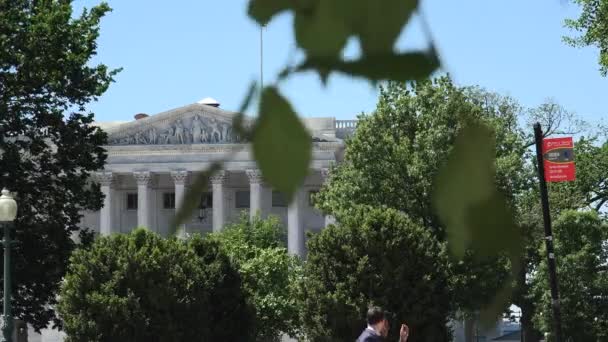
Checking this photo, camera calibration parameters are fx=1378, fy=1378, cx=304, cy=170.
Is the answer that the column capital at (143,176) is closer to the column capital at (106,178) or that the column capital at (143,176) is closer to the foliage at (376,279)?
the column capital at (106,178)

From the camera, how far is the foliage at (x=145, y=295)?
40.5 meters

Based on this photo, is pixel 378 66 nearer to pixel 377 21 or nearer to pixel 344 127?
pixel 377 21

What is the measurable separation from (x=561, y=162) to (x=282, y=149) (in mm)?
42428

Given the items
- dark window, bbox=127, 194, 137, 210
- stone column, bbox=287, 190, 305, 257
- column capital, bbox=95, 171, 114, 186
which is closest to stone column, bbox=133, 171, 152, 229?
column capital, bbox=95, 171, 114, 186

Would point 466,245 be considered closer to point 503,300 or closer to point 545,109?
point 503,300

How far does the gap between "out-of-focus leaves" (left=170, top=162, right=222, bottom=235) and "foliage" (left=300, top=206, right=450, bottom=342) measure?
39.1 metres

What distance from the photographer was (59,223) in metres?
35.7

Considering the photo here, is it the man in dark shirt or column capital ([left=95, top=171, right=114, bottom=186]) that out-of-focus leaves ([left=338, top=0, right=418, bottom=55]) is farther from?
column capital ([left=95, top=171, right=114, bottom=186])

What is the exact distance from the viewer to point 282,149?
108 cm

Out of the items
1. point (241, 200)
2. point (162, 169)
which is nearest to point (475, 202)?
point (162, 169)

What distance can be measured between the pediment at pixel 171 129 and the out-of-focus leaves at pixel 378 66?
284 feet

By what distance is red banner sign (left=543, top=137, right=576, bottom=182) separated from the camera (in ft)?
130

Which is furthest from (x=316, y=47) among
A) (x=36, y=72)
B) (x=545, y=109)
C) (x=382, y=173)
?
(x=545, y=109)

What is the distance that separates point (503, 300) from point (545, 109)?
59970 mm
